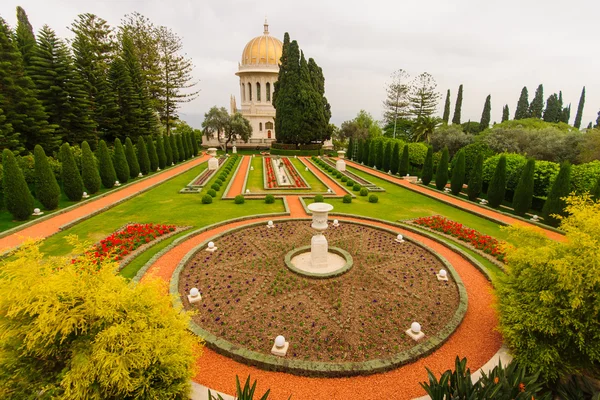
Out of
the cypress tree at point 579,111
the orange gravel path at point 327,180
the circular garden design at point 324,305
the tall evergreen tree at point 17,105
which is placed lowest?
the circular garden design at point 324,305

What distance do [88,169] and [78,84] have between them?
11.0m

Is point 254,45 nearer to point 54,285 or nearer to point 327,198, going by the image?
point 327,198

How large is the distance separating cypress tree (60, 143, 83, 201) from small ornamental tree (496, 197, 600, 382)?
2067 cm

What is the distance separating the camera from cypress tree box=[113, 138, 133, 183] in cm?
2211

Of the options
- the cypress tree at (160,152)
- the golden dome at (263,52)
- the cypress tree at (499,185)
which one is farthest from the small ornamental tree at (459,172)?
the golden dome at (263,52)

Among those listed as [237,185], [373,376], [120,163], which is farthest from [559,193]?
[120,163]

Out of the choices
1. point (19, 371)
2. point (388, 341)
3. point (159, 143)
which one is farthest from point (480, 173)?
point (159, 143)

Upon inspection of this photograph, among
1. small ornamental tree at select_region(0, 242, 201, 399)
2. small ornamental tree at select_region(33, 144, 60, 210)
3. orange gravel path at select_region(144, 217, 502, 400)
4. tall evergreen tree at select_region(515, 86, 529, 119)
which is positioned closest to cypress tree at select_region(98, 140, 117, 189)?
small ornamental tree at select_region(33, 144, 60, 210)

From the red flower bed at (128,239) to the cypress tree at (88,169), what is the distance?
8.02m

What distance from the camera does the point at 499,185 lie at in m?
17.7

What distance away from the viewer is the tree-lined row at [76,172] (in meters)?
13.5

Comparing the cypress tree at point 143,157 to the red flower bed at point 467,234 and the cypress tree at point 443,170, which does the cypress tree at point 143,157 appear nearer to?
the red flower bed at point 467,234

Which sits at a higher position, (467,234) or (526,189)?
(526,189)

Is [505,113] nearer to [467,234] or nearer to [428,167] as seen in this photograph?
[428,167]
